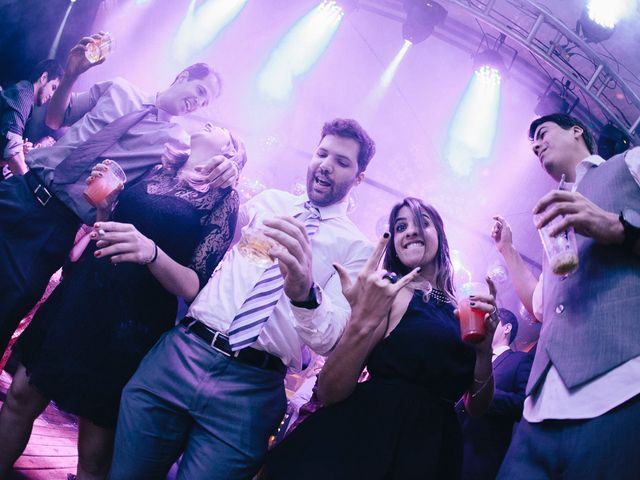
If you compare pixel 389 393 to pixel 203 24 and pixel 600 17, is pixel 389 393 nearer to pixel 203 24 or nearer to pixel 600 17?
pixel 600 17

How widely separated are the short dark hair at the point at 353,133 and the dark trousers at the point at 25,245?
1418 millimetres

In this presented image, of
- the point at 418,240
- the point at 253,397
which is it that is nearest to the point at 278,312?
the point at 253,397

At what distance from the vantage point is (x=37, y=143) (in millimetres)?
3736

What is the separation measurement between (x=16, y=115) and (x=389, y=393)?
3207 mm

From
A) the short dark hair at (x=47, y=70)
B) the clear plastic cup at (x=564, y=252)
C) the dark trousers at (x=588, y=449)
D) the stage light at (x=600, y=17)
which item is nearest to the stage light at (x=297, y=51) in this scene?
the stage light at (x=600, y=17)

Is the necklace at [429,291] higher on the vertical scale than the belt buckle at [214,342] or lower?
higher

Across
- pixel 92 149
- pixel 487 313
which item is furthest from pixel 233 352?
pixel 92 149

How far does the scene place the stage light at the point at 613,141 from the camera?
19.5 feet

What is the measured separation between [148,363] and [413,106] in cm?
731

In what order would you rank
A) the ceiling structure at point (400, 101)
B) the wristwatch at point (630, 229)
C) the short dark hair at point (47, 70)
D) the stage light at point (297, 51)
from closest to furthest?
the wristwatch at point (630, 229) → the short dark hair at point (47, 70) → the ceiling structure at point (400, 101) → the stage light at point (297, 51)

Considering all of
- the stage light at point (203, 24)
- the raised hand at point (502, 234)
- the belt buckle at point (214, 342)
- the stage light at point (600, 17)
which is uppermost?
the stage light at point (600, 17)

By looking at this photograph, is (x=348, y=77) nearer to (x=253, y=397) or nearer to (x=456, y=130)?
(x=456, y=130)

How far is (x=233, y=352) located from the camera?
5.42 ft

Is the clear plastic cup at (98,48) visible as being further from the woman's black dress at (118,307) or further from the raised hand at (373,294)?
the raised hand at (373,294)
